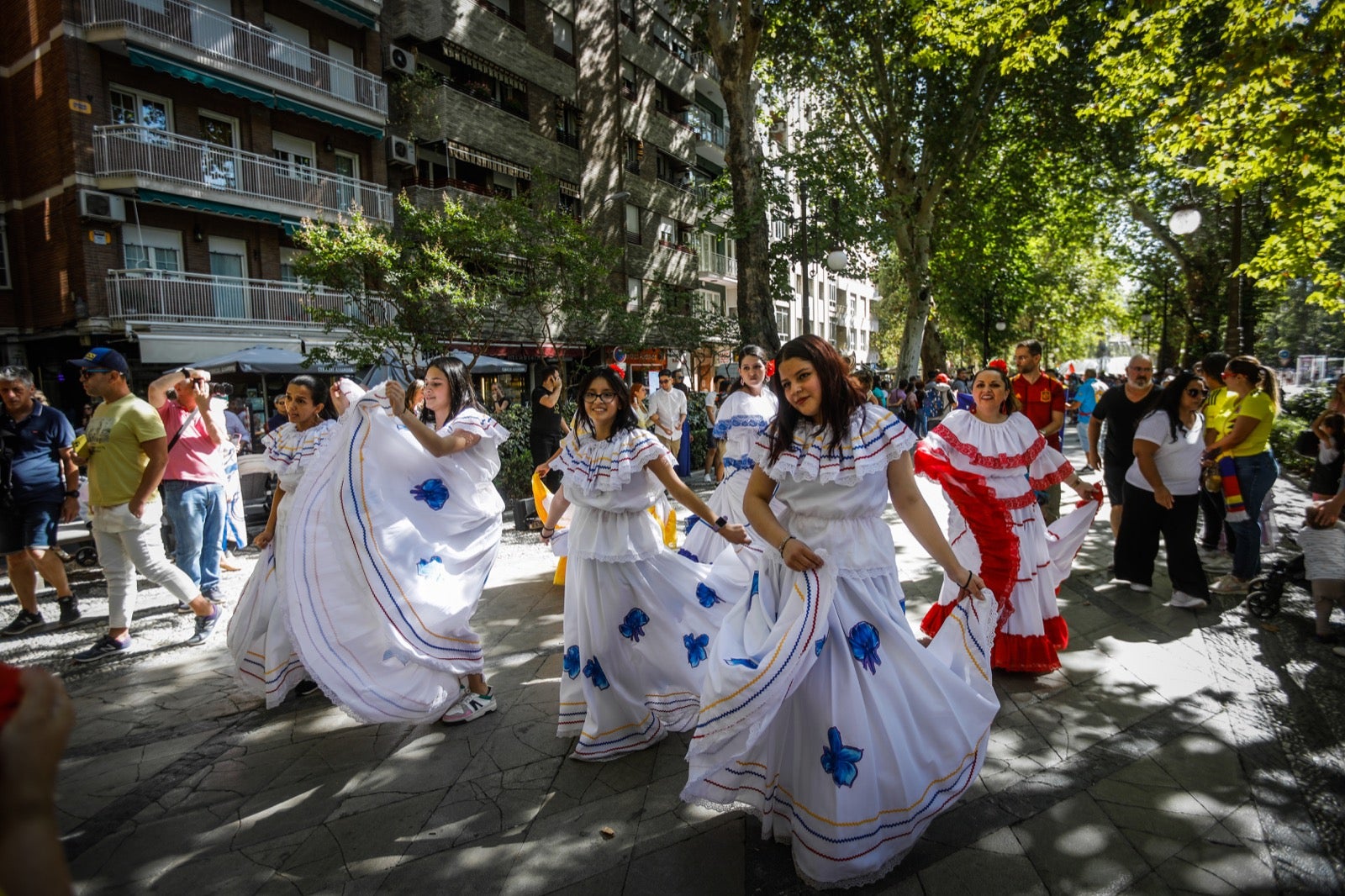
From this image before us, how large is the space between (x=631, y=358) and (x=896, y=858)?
2500cm

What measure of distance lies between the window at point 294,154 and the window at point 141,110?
2.35m

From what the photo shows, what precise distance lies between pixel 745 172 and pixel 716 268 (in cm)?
2025

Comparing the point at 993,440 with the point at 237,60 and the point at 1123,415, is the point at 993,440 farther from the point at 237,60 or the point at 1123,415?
the point at 237,60

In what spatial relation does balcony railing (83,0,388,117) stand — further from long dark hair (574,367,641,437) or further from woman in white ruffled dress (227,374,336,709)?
long dark hair (574,367,641,437)

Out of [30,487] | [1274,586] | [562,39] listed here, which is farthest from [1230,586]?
[562,39]

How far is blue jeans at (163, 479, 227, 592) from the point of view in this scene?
6.05 m

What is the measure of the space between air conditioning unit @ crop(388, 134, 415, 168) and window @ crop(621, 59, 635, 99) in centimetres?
949

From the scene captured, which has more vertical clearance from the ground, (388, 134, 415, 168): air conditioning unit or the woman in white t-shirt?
(388, 134, 415, 168): air conditioning unit

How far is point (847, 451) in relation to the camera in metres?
2.80

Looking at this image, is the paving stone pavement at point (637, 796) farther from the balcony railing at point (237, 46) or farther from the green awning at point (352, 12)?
the green awning at point (352, 12)

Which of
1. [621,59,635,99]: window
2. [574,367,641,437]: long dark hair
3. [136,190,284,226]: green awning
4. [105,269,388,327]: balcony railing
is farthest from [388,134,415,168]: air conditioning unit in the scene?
[574,367,641,437]: long dark hair

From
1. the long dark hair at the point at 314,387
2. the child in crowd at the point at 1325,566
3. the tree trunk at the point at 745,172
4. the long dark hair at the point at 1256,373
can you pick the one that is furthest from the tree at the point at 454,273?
the child in crowd at the point at 1325,566

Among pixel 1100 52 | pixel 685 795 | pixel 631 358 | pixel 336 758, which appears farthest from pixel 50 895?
pixel 631 358

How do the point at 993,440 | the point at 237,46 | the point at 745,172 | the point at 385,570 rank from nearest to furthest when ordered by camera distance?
1. the point at 385,570
2. the point at 993,440
3. the point at 745,172
4. the point at 237,46
